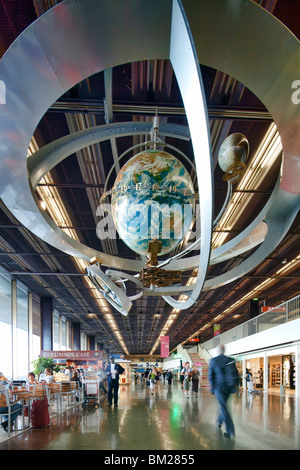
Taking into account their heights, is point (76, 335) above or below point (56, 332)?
below

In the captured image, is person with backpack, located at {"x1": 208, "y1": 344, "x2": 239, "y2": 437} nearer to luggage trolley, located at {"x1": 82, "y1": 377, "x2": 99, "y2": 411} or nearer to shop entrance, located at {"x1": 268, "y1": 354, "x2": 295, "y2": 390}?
luggage trolley, located at {"x1": 82, "y1": 377, "x2": 99, "y2": 411}

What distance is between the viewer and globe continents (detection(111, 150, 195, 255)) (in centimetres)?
324

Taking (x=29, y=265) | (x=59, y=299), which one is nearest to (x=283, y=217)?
(x=29, y=265)

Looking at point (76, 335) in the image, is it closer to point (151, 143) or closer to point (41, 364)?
point (41, 364)

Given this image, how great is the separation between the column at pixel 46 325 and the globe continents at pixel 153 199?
67.3 ft

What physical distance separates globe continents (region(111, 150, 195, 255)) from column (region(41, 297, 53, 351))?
20.5 m

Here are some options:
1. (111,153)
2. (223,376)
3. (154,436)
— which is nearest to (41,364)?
(111,153)

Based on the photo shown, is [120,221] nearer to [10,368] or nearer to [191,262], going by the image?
[191,262]

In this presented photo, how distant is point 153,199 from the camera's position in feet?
10.6

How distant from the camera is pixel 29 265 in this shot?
657 inches

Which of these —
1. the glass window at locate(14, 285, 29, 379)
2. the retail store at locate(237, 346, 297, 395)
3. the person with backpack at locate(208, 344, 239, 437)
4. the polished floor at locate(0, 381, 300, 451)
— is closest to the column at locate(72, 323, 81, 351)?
the glass window at locate(14, 285, 29, 379)

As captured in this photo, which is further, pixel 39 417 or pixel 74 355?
pixel 74 355

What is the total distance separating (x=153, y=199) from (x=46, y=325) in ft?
69.1

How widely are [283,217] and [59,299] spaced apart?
21.6 meters
